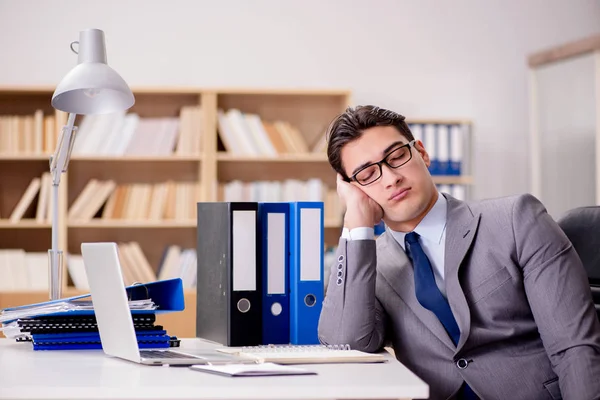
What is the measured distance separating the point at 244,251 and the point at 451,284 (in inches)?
18.6

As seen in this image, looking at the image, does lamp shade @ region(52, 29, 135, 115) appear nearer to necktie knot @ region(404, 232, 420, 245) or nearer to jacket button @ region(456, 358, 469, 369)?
necktie knot @ region(404, 232, 420, 245)

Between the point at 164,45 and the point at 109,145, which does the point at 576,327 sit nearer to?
the point at 109,145

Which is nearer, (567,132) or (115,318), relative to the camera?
(115,318)

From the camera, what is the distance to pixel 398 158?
1.92 metres

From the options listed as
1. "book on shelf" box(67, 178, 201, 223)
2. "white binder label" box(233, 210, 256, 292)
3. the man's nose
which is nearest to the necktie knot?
the man's nose

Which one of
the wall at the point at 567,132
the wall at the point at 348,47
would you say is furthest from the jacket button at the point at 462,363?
the wall at the point at 348,47

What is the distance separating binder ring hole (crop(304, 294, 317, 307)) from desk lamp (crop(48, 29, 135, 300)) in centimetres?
62

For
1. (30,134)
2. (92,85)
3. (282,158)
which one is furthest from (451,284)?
(30,134)

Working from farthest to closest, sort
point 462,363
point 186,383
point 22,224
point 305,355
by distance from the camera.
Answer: point 22,224 → point 462,363 → point 305,355 → point 186,383

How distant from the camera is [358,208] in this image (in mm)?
1916

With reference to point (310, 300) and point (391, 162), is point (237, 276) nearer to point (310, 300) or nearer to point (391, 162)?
point (310, 300)

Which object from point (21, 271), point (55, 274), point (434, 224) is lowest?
point (21, 271)

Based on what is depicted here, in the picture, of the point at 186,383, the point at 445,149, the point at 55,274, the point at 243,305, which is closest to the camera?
the point at 186,383

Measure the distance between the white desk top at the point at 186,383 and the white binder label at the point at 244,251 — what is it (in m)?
0.40
